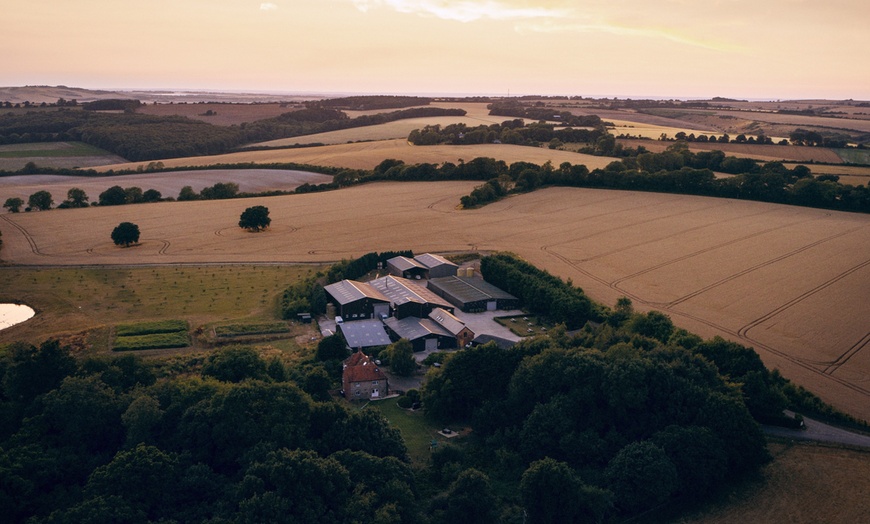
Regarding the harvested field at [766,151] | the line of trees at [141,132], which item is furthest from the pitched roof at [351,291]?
the line of trees at [141,132]

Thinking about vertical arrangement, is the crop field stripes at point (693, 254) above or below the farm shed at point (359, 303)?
above

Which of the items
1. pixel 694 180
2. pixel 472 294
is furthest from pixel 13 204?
pixel 694 180

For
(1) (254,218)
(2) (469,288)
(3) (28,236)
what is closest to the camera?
(2) (469,288)

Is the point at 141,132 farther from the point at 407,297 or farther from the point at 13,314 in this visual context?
the point at 407,297

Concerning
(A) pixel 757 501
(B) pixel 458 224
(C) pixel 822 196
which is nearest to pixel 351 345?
(A) pixel 757 501

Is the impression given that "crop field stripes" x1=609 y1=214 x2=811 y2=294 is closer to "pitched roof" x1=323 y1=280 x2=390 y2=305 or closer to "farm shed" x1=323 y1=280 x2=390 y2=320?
"farm shed" x1=323 y1=280 x2=390 y2=320

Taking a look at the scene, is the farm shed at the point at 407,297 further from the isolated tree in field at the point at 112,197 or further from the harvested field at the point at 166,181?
the harvested field at the point at 166,181

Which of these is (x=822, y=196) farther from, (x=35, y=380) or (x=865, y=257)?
(x=35, y=380)
